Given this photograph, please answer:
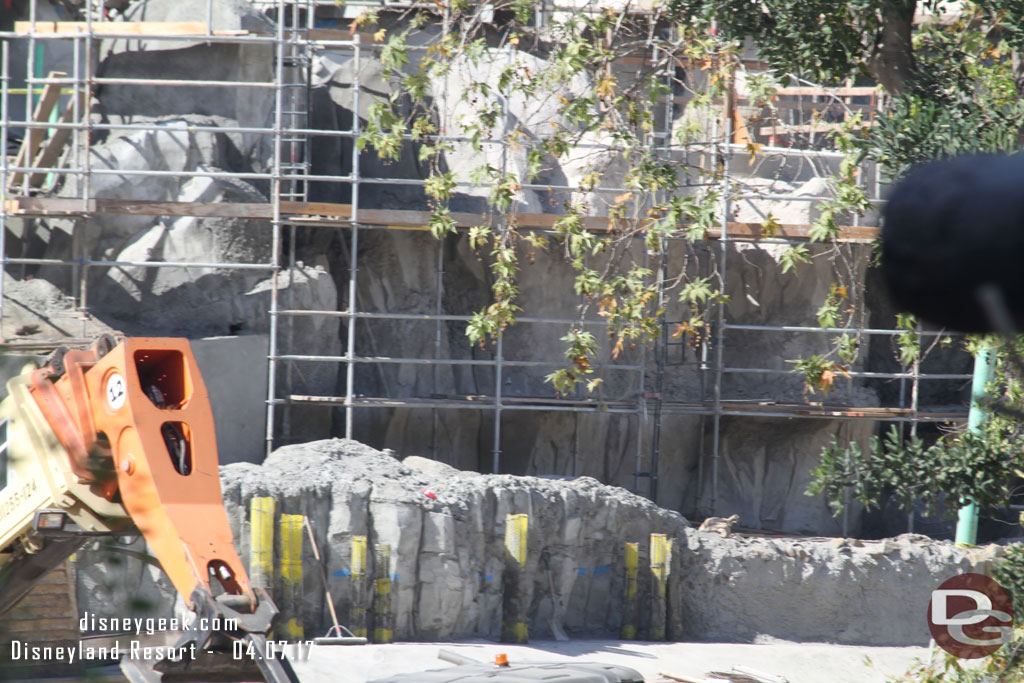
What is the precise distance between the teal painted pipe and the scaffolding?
1413 mm

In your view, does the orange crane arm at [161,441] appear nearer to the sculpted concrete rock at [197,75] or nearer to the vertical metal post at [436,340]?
the vertical metal post at [436,340]

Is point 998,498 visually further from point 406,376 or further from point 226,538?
point 406,376

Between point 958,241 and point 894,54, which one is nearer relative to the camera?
point 958,241

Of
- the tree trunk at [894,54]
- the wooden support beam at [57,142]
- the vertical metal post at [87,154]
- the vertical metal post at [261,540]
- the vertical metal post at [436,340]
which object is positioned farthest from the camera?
the vertical metal post at [436,340]

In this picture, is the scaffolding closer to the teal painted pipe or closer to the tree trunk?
the teal painted pipe

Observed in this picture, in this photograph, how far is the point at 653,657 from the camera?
11164 mm

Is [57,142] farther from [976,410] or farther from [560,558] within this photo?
[976,410]

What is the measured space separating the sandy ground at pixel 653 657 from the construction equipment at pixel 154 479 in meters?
3.90

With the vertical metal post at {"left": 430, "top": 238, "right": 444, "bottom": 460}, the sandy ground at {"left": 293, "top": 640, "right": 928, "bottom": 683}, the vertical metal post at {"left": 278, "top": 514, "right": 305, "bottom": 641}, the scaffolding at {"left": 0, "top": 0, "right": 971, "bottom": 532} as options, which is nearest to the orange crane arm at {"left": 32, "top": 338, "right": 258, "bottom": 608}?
the sandy ground at {"left": 293, "top": 640, "right": 928, "bottom": 683}

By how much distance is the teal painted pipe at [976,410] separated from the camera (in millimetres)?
6211

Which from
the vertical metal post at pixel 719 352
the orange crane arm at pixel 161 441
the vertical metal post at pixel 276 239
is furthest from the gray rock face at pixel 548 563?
the orange crane arm at pixel 161 441

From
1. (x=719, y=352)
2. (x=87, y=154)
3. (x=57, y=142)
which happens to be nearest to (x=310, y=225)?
(x=87, y=154)

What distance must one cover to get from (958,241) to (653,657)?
10524 millimetres

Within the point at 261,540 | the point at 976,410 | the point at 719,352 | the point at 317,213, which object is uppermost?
the point at 317,213
